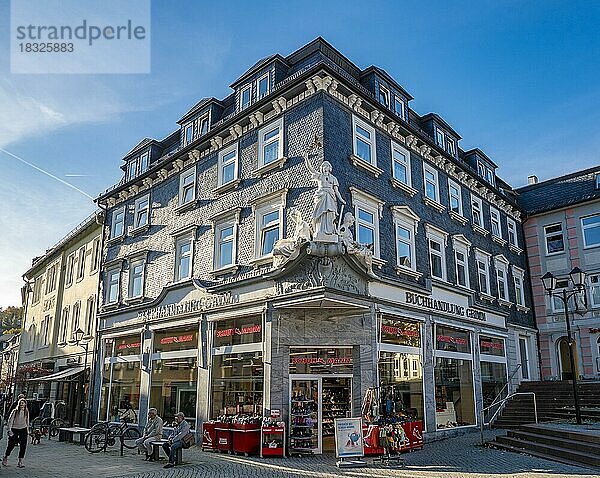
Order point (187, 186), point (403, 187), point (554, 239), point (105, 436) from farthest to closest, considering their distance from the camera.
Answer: point (554, 239) → point (187, 186) → point (403, 187) → point (105, 436)

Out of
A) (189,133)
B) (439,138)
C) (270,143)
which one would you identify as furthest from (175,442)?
(439,138)

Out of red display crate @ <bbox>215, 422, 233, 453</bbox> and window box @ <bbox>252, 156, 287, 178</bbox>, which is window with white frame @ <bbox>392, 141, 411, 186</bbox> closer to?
window box @ <bbox>252, 156, 287, 178</bbox>

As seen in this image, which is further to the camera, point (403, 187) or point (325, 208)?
point (403, 187)

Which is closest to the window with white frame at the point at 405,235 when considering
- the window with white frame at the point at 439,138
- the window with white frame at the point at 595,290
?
the window with white frame at the point at 439,138

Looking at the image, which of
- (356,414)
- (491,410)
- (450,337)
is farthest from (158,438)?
(491,410)

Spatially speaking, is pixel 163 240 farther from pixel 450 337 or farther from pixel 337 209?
pixel 450 337

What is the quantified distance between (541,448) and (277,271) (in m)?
8.19

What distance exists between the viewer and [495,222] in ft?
85.7

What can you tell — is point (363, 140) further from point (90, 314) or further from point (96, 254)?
point (90, 314)

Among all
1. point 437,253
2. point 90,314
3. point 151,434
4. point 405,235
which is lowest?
point 151,434

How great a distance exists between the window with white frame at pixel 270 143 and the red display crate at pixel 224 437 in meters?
7.99

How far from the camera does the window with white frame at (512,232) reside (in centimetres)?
2744

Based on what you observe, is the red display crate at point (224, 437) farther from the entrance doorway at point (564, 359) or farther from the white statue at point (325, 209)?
the entrance doorway at point (564, 359)

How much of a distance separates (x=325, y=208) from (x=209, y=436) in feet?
23.8
